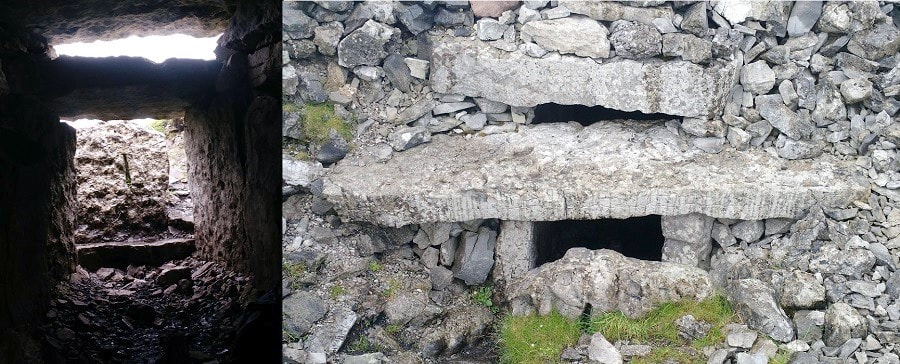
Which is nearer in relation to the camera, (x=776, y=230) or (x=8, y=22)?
(x=8, y=22)

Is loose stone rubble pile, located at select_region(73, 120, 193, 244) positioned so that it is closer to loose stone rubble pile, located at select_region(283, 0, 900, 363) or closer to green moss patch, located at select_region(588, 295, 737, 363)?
loose stone rubble pile, located at select_region(283, 0, 900, 363)

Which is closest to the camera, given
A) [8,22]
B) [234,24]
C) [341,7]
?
[8,22]

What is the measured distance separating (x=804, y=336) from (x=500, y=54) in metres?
2.19

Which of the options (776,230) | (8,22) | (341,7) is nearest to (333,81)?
(341,7)

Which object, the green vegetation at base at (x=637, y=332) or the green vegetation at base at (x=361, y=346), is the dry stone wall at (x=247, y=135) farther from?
the green vegetation at base at (x=637, y=332)

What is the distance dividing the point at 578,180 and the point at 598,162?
0.16 m

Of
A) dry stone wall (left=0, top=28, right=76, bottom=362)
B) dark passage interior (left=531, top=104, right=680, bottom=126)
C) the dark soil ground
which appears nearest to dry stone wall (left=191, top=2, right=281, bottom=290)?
the dark soil ground

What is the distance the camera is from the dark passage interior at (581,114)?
4.30 meters

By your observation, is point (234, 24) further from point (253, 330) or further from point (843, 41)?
point (843, 41)

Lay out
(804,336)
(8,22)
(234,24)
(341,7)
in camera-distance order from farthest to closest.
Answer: (341,7) < (804,336) < (234,24) < (8,22)

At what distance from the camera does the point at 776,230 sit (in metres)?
3.98

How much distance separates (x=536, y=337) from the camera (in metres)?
4.03

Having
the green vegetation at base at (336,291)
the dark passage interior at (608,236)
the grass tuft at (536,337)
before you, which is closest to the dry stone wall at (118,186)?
the green vegetation at base at (336,291)

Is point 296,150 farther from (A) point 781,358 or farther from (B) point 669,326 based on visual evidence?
(A) point 781,358
